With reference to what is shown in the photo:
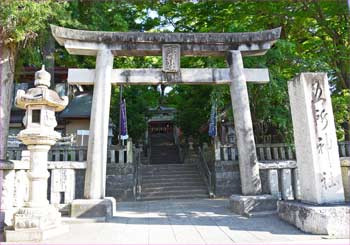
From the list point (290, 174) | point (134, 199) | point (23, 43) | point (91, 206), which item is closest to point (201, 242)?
point (91, 206)

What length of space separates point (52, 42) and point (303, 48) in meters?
11.9

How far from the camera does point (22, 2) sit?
9.49m

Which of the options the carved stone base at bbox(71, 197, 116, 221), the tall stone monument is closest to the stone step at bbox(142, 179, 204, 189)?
the carved stone base at bbox(71, 197, 116, 221)

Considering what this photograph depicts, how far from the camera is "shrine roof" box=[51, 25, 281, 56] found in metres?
8.47

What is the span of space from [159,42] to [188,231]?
5.30 meters

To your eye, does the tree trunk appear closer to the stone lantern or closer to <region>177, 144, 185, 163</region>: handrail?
the stone lantern

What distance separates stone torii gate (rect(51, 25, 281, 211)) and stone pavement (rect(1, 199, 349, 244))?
131cm

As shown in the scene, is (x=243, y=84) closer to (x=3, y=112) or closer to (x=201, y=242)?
(x=201, y=242)

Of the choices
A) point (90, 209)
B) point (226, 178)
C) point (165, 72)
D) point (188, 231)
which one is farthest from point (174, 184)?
point (188, 231)

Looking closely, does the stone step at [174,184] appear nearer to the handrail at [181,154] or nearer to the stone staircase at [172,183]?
the stone staircase at [172,183]

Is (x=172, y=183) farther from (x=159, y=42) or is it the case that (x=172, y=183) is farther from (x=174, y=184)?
(x=159, y=42)

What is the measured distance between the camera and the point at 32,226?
561cm

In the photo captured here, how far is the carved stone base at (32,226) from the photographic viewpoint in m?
5.47

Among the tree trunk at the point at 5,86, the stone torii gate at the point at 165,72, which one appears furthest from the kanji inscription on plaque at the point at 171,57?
the tree trunk at the point at 5,86
